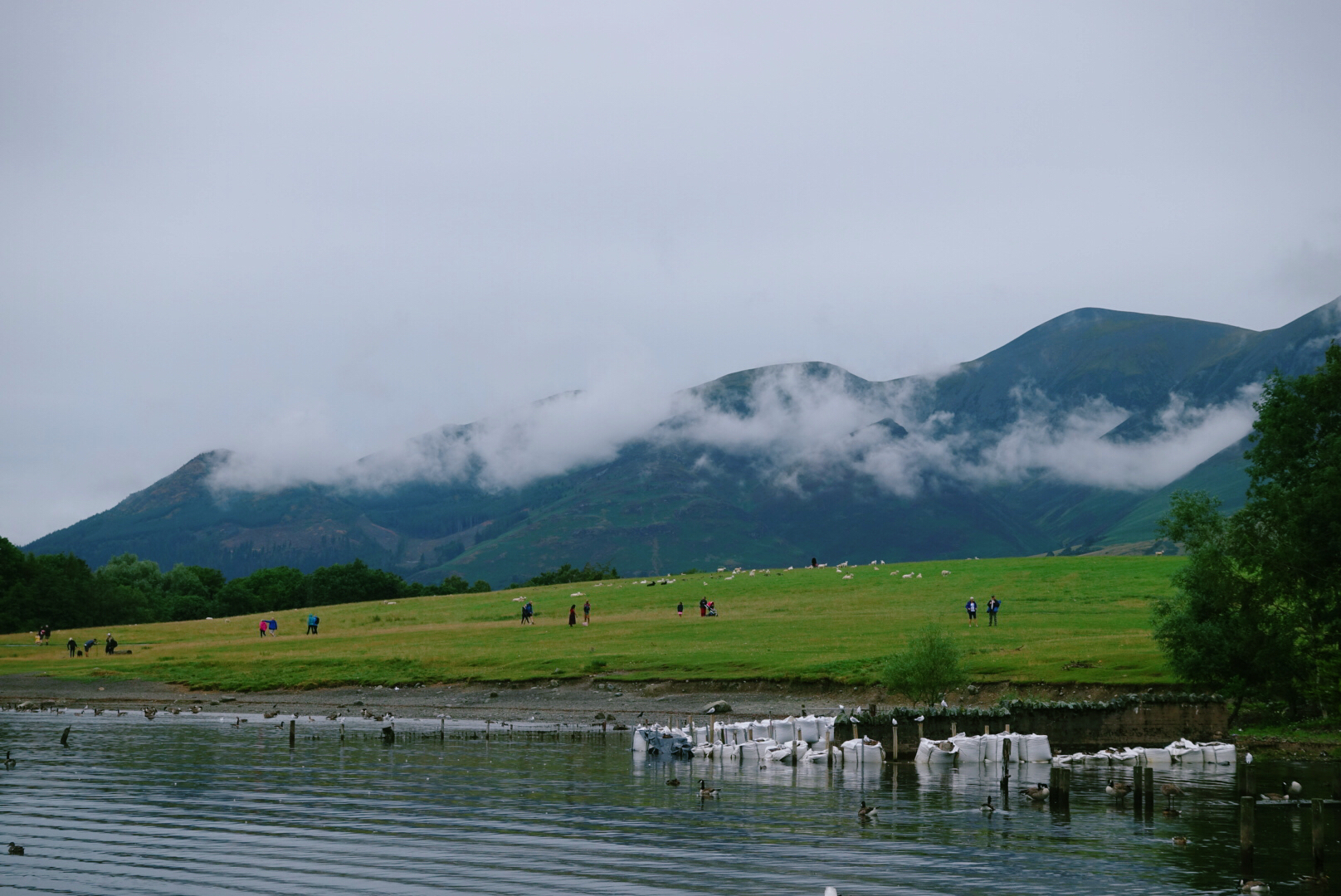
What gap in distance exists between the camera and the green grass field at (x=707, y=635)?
7369 centimetres

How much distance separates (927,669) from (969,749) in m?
7.47

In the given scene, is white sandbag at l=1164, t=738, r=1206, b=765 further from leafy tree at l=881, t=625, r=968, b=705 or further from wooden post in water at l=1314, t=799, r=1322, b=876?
wooden post in water at l=1314, t=799, r=1322, b=876

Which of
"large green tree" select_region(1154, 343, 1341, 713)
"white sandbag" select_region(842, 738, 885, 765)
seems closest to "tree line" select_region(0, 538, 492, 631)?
"white sandbag" select_region(842, 738, 885, 765)

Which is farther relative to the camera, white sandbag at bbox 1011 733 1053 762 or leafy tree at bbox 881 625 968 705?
leafy tree at bbox 881 625 968 705

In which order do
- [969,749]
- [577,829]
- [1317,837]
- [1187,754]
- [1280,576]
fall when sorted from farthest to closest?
[969,749], [1280,576], [1187,754], [577,829], [1317,837]

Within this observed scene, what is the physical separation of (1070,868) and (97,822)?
29.4m

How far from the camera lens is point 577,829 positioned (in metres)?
35.2

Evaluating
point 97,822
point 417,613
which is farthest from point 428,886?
point 417,613

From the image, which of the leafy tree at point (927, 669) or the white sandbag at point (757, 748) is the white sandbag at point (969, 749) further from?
the white sandbag at point (757, 748)

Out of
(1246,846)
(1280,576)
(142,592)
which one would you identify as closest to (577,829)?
(1246,846)

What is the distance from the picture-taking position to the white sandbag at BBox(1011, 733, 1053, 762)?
53.8 m

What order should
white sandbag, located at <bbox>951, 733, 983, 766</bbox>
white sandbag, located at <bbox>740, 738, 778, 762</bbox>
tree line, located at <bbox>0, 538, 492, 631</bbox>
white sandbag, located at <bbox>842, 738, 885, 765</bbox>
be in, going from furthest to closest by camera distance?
tree line, located at <bbox>0, 538, 492, 631</bbox> < white sandbag, located at <bbox>740, 738, 778, 762</bbox> < white sandbag, located at <bbox>951, 733, 983, 766</bbox> < white sandbag, located at <bbox>842, 738, 885, 765</bbox>

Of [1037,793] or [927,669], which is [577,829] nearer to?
[1037,793]

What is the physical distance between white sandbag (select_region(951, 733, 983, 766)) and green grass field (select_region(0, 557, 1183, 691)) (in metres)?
12.8
